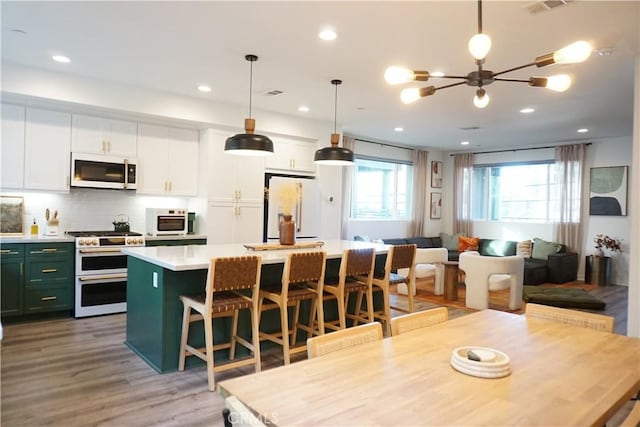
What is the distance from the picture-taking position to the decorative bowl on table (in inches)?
58.1

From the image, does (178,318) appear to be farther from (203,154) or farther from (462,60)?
(462,60)

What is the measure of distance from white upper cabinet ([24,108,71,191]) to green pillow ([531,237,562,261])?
785cm

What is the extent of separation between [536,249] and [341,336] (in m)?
7.50

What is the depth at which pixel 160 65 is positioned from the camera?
13.6 feet

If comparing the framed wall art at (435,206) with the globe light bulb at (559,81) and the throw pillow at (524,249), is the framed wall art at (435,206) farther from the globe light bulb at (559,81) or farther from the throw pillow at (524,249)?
the globe light bulb at (559,81)

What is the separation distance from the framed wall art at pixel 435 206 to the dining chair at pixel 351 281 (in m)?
6.03

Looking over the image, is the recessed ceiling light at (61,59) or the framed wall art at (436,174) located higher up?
the recessed ceiling light at (61,59)

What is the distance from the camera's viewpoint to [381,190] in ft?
29.2

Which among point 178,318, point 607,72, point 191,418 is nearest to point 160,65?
point 178,318

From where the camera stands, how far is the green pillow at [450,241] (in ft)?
29.7

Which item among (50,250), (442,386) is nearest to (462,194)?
(50,250)

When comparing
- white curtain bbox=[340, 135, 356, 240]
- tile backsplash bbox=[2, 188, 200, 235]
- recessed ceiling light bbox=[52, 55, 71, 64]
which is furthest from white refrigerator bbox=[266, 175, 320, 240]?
recessed ceiling light bbox=[52, 55, 71, 64]

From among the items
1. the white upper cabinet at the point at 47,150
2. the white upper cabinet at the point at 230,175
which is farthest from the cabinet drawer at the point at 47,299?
the white upper cabinet at the point at 230,175

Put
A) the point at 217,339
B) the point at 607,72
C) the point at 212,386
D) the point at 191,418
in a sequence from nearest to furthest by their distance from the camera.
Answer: the point at 191,418 → the point at 212,386 → the point at 217,339 → the point at 607,72
